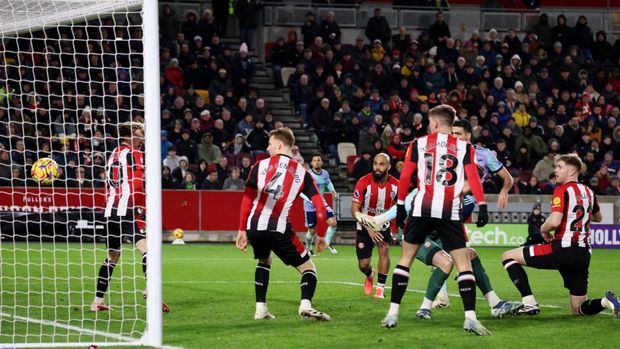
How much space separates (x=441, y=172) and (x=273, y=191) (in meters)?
1.78

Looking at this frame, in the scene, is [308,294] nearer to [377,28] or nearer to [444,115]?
[444,115]

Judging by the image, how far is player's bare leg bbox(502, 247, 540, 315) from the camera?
36.9 feet

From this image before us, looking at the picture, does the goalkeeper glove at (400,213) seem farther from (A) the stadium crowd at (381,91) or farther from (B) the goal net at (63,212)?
(A) the stadium crowd at (381,91)

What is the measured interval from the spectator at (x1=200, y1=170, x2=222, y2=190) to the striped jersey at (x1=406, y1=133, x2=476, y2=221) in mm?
15518

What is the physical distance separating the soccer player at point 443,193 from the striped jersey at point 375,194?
3.80m

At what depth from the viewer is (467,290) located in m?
9.83

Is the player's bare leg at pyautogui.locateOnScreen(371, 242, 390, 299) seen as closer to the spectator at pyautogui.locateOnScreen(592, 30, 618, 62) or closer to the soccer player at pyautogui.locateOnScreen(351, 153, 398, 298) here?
the soccer player at pyautogui.locateOnScreen(351, 153, 398, 298)

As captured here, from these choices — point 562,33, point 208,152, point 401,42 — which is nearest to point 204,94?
point 208,152

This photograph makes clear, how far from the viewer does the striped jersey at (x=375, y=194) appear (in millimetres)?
13812

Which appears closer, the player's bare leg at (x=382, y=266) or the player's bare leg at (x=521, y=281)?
the player's bare leg at (x=521, y=281)

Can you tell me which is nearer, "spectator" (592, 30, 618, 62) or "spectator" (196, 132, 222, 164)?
"spectator" (196, 132, 222, 164)

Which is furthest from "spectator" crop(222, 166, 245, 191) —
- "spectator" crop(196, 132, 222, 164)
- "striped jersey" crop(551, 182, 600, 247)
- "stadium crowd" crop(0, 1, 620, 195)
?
"striped jersey" crop(551, 182, 600, 247)

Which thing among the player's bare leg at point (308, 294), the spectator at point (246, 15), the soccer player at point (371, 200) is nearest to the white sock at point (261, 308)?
the player's bare leg at point (308, 294)

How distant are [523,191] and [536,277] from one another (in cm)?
1025
